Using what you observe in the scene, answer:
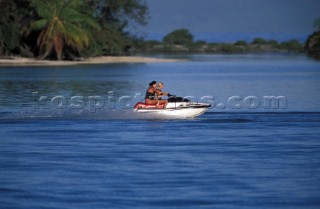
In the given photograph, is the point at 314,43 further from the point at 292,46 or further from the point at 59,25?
the point at 59,25

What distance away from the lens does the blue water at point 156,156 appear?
16719 millimetres

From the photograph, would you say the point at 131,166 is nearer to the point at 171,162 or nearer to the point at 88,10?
the point at 171,162

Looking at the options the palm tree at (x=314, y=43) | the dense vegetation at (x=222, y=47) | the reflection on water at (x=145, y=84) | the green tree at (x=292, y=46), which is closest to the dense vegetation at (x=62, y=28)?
the reflection on water at (x=145, y=84)

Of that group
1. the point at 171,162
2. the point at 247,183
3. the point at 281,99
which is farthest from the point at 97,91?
the point at 247,183

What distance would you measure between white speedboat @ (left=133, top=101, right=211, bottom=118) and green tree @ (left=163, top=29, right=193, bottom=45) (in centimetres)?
14090

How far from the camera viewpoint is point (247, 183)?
17.8m

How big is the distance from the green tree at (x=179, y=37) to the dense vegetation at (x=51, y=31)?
80313mm

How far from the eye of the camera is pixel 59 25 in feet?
248

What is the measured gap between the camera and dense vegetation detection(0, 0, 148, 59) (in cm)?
7588

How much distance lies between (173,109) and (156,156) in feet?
23.4

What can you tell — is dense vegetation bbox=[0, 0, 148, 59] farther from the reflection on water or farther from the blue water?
the blue water

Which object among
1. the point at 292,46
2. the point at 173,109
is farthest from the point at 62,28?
the point at 292,46

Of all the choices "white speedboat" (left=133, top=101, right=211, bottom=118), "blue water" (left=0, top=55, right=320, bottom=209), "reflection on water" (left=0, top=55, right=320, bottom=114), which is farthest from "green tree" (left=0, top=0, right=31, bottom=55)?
"white speedboat" (left=133, top=101, right=211, bottom=118)

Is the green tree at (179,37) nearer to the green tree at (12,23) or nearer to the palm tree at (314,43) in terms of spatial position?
the palm tree at (314,43)
